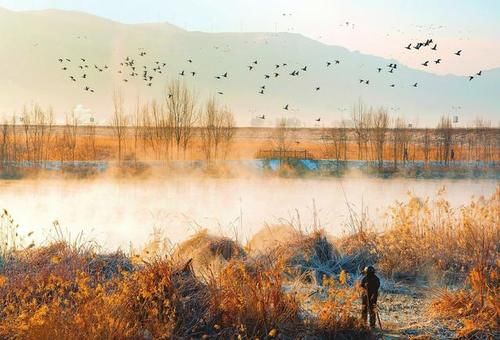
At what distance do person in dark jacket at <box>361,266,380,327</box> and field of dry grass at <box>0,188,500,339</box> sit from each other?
118 mm

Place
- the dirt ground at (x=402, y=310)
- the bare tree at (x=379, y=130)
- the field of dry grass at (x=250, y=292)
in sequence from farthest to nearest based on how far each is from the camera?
the bare tree at (x=379, y=130) → the dirt ground at (x=402, y=310) → the field of dry grass at (x=250, y=292)

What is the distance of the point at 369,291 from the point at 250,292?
1.14 m

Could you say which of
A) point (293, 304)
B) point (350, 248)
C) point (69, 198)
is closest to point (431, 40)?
point (350, 248)

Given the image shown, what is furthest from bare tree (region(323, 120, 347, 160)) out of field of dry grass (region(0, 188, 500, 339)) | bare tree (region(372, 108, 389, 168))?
field of dry grass (region(0, 188, 500, 339))

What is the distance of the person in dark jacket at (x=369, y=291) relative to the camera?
19.5 feet

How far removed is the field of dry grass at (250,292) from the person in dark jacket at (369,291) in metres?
0.12

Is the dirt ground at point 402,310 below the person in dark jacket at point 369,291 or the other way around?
below

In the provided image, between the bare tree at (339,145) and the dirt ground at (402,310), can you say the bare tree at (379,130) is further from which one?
the dirt ground at (402,310)

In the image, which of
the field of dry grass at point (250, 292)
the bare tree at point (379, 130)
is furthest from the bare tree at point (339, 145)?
the field of dry grass at point (250, 292)

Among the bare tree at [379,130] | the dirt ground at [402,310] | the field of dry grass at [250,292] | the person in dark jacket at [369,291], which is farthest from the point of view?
the bare tree at [379,130]

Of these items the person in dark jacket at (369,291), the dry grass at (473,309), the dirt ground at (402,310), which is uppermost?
the person in dark jacket at (369,291)

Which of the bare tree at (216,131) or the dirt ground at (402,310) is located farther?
the bare tree at (216,131)

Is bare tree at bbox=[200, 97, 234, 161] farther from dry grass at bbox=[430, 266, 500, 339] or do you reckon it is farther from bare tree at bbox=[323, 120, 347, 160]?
dry grass at bbox=[430, 266, 500, 339]

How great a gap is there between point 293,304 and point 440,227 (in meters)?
5.10
